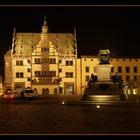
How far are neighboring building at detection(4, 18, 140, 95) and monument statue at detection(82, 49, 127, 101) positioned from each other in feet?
153

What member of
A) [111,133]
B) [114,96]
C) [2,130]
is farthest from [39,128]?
[114,96]

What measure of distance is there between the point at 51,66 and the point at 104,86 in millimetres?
51259

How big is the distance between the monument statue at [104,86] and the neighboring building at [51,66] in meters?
46.5

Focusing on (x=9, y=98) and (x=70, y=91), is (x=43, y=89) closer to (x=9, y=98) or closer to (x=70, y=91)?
(x=70, y=91)

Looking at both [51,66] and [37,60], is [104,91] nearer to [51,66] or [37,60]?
[51,66]

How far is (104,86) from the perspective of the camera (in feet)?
161

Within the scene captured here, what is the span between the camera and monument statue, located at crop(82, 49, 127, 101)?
4654cm

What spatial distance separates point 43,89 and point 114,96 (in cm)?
5339

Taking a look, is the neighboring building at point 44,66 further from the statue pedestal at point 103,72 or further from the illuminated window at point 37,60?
the statue pedestal at point 103,72

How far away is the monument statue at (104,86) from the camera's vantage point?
46.5 m

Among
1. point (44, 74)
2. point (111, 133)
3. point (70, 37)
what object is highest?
point (70, 37)

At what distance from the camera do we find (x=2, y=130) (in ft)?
49.1

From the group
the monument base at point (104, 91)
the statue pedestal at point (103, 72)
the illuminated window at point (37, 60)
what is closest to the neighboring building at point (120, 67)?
the illuminated window at point (37, 60)

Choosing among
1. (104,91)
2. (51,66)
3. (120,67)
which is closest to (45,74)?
(51,66)
